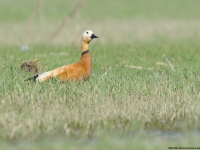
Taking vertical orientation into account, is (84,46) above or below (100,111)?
above

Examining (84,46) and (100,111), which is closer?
(100,111)

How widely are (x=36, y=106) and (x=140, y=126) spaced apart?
79.5 inches

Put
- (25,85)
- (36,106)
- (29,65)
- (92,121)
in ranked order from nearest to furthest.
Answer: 1. (92,121)
2. (36,106)
3. (25,85)
4. (29,65)

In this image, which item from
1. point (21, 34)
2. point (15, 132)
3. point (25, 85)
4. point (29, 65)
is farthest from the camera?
point (21, 34)

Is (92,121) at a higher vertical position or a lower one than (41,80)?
lower

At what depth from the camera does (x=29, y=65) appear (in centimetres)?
895

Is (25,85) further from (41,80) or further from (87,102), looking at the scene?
(87,102)

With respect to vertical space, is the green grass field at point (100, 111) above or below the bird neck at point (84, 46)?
below

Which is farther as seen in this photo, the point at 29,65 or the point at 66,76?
Result: the point at 29,65

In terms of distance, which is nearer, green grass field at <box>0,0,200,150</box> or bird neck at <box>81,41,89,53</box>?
green grass field at <box>0,0,200,150</box>

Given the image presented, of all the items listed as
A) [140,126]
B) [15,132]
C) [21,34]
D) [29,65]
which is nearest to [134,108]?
[140,126]

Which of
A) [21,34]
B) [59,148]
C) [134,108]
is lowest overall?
[59,148]

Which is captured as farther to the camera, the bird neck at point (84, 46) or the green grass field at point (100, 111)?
the bird neck at point (84, 46)

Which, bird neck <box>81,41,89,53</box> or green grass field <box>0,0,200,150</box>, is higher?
bird neck <box>81,41,89,53</box>
